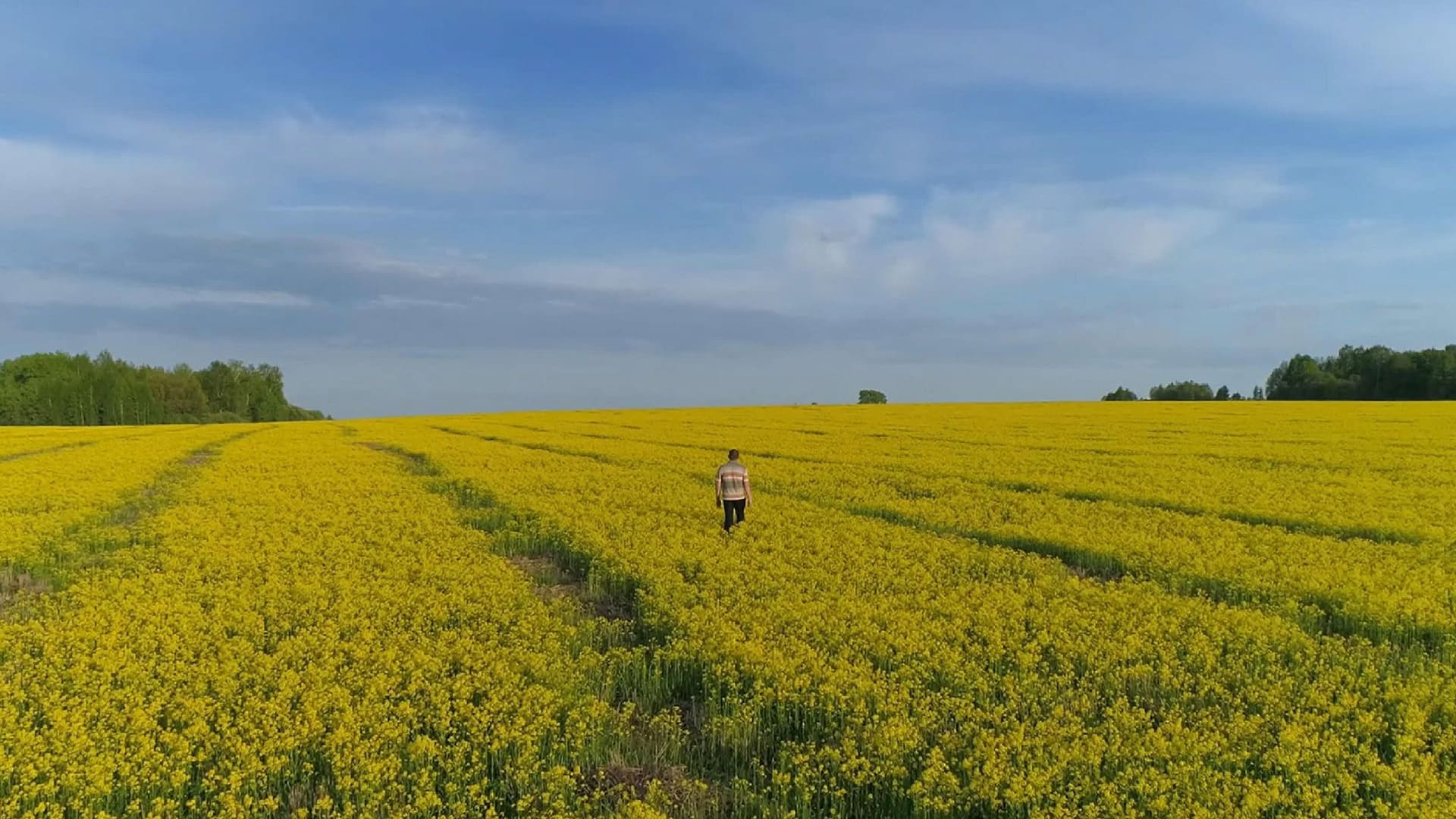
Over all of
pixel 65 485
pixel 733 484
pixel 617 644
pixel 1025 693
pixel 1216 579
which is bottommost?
pixel 617 644

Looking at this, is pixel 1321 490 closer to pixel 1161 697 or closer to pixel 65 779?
pixel 1161 697

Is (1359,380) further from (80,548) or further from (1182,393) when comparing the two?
(80,548)

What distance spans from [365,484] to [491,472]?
349 cm

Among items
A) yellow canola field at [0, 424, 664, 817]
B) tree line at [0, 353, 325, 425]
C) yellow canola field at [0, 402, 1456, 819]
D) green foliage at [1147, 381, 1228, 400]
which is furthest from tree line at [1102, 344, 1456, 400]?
tree line at [0, 353, 325, 425]

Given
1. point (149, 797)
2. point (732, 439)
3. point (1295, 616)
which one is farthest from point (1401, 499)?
point (732, 439)

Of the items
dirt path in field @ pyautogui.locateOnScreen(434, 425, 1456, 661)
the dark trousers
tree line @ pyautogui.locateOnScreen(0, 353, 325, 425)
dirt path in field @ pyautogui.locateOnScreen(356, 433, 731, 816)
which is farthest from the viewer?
tree line @ pyautogui.locateOnScreen(0, 353, 325, 425)

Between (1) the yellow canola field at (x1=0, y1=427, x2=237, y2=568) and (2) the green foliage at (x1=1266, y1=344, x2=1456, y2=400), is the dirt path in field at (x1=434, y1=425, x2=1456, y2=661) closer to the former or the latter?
(1) the yellow canola field at (x1=0, y1=427, x2=237, y2=568)

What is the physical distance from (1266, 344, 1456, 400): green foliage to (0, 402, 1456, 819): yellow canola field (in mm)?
70364

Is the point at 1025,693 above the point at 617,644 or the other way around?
above

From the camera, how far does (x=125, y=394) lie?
95250mm

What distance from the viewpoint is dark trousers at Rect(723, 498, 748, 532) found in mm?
15031

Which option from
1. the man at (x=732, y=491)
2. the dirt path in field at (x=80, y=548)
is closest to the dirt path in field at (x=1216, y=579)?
the man at (x=732, y=491)

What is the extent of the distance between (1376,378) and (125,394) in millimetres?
131813

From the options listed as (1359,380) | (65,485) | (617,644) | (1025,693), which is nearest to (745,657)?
(617,644)
